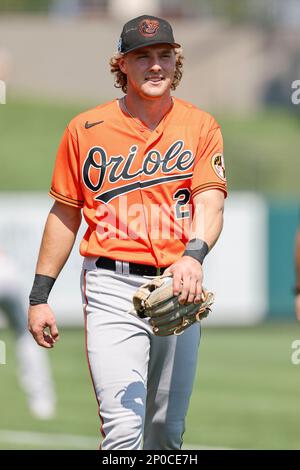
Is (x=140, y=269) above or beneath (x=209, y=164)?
beneath

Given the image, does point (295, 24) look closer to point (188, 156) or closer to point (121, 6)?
point (121, 6)

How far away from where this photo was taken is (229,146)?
2706cm

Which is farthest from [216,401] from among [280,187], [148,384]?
[280,187]

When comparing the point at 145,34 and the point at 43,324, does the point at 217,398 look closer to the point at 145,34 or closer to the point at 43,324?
the point at 43,324

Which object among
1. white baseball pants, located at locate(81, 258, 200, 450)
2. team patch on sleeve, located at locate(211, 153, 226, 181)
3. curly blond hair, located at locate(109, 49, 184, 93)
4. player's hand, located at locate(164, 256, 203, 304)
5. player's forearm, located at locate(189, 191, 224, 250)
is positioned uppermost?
curly blond hair, located at locate(109, 49, 184, 93)

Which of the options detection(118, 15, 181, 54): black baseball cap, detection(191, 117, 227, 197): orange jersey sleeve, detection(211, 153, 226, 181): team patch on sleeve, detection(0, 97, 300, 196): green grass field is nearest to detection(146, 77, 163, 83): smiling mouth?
detection(118, 15, 181, 54): black baseball cap

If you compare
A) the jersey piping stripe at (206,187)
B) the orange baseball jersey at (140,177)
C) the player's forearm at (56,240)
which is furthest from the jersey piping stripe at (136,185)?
the player's forearm at (56,240)

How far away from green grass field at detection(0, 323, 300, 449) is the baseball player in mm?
2727

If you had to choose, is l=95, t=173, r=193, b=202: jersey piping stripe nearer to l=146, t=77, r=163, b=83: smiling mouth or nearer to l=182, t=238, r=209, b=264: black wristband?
l=182, t=238, r=209, b=264: black wristband

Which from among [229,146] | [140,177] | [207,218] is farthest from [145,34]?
[229,146]

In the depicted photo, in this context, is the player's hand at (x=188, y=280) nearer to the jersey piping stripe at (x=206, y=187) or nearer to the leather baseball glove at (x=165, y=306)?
the leather baseball glove at (x=165, y=306)

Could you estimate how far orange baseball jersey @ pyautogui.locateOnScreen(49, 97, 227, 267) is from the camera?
5.68 m

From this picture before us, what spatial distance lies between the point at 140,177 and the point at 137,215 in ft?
0.62

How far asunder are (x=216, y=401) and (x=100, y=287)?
573 cm
